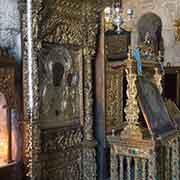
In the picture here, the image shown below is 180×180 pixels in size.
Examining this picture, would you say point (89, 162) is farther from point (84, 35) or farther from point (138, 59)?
point (84, 35)

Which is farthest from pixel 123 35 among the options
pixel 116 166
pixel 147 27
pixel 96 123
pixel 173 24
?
pixel 116 166

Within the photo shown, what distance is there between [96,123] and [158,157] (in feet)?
2.88

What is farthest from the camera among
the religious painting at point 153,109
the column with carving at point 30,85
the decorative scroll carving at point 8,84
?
the religious painting at point 153,109

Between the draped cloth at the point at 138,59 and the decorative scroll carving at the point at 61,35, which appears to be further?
the draped cloth at the point at 138,59

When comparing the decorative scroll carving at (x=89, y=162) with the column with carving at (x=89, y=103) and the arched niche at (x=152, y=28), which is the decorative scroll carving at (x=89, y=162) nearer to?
the column with carving at (x=89, y=103)

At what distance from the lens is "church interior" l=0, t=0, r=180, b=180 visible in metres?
2.81

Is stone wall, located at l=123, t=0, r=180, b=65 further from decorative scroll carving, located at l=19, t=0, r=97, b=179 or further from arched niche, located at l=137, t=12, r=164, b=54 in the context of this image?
decorative scroll carving, located at l=19, t=0, r=97, b=179

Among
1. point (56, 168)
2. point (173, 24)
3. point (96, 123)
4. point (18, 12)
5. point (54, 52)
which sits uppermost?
point (173, 24)

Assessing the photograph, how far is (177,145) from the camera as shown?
11.1 ft

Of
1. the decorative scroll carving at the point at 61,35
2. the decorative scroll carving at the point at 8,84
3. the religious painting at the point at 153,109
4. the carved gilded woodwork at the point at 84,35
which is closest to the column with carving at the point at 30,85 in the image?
the decorative scroll carving at the point at 61,35

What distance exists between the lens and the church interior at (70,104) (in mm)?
2809

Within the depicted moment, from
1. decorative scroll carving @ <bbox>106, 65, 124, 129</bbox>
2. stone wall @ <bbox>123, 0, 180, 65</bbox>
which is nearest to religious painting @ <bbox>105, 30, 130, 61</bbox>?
stone wall @ <bbox>123, 0, 180, 65</bbox>

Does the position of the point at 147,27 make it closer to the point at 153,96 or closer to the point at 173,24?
the point at 173,24

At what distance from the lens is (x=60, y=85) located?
10.7 feet
